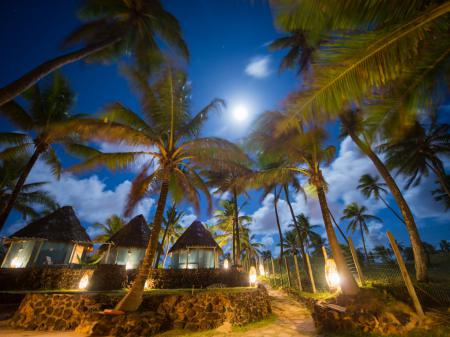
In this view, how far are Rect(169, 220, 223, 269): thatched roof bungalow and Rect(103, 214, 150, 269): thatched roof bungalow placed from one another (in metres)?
2.96

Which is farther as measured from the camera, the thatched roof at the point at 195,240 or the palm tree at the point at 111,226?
the palm tree at the point at 111,226

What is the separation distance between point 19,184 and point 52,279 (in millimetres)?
5450

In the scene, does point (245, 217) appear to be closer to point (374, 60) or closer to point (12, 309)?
point (12, 309)

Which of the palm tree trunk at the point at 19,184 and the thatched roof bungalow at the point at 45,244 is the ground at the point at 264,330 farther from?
the thatched roof bungalow at the point at 45,244

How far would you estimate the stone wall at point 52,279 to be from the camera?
35.1 feet

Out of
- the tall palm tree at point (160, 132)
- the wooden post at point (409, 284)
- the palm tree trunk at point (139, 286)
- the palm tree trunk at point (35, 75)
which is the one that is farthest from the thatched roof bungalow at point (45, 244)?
the wooden post at point (409, 284)

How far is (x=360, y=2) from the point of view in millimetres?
2525

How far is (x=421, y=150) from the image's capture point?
538 inches

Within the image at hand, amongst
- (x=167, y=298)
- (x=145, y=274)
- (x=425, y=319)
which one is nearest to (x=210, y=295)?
(x=167, y=298)

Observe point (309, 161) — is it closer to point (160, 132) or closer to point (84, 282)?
point (160, 132)

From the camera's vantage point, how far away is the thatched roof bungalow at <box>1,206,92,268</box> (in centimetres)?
1513

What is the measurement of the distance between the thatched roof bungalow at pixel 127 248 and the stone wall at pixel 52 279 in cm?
617

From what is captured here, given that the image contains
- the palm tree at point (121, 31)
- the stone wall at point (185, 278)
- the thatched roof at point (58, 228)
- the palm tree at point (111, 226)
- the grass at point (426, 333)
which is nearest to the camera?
the grass at point (426, 333)

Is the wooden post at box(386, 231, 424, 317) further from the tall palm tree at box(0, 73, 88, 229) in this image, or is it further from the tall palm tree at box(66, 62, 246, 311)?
the tall palm tree at box(0, 73, 88, 229)
